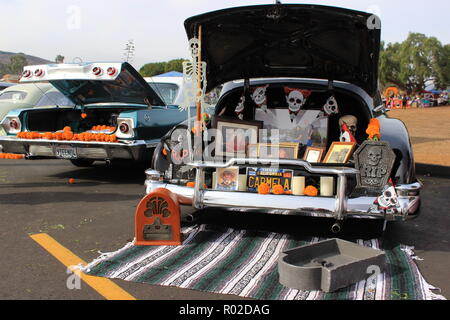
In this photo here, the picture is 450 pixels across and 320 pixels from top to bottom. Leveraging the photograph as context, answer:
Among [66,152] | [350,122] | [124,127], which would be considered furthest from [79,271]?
[66,152]

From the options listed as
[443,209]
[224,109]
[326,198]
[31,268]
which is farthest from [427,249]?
[31,268]

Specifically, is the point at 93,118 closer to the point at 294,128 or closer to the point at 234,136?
the point at 234,136

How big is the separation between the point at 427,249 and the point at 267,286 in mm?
1692

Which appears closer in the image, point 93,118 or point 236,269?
point 236,269

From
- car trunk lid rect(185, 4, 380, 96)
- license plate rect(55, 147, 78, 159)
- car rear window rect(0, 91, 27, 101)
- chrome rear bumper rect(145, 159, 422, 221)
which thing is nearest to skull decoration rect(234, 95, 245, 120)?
car trunk lid rect(185, 4, 380, 96)

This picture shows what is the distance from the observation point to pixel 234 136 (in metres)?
4.37

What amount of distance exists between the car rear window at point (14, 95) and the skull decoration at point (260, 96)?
7062mm

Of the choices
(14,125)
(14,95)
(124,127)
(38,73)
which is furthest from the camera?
(14,95)

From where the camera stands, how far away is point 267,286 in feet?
9.86

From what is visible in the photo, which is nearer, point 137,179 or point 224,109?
point 224,109

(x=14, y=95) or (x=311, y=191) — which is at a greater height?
(x=14, y=95)

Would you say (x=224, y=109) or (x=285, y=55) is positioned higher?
(x=285, y=55)

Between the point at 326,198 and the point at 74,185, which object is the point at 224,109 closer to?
the point at 326,198

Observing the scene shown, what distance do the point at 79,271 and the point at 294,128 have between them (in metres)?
2.54
